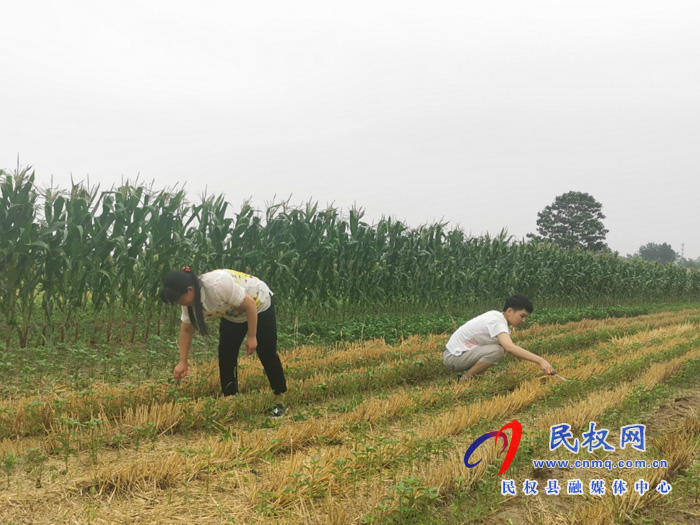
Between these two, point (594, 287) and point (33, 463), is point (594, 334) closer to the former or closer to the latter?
point (33, 463)

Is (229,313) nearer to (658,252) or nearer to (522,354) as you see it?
(522,354)

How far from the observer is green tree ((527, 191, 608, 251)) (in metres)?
63.3

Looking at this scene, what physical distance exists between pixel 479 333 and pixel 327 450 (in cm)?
307

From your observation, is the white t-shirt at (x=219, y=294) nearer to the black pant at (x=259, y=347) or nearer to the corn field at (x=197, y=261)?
the black pant at (x=259, y=347)

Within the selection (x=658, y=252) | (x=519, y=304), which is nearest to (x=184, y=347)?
(x=519, y=304)

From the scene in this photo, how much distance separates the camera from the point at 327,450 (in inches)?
147

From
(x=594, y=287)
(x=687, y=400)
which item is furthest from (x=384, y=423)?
(x=594, y=287)

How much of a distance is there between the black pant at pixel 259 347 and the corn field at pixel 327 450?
0.23 meters

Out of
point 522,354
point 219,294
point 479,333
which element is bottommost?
point 522,354

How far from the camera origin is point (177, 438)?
4.17m

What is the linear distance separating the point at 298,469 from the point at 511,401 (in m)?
2.51

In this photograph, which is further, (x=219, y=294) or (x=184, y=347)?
(x=184, y=347)

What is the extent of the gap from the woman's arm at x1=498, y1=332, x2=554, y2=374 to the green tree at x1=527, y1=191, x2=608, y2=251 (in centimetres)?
6154

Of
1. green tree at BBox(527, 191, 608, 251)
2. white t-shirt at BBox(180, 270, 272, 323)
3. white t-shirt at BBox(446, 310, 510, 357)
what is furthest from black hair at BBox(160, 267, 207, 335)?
green tree at BBox(527, 191, 608, 251)
